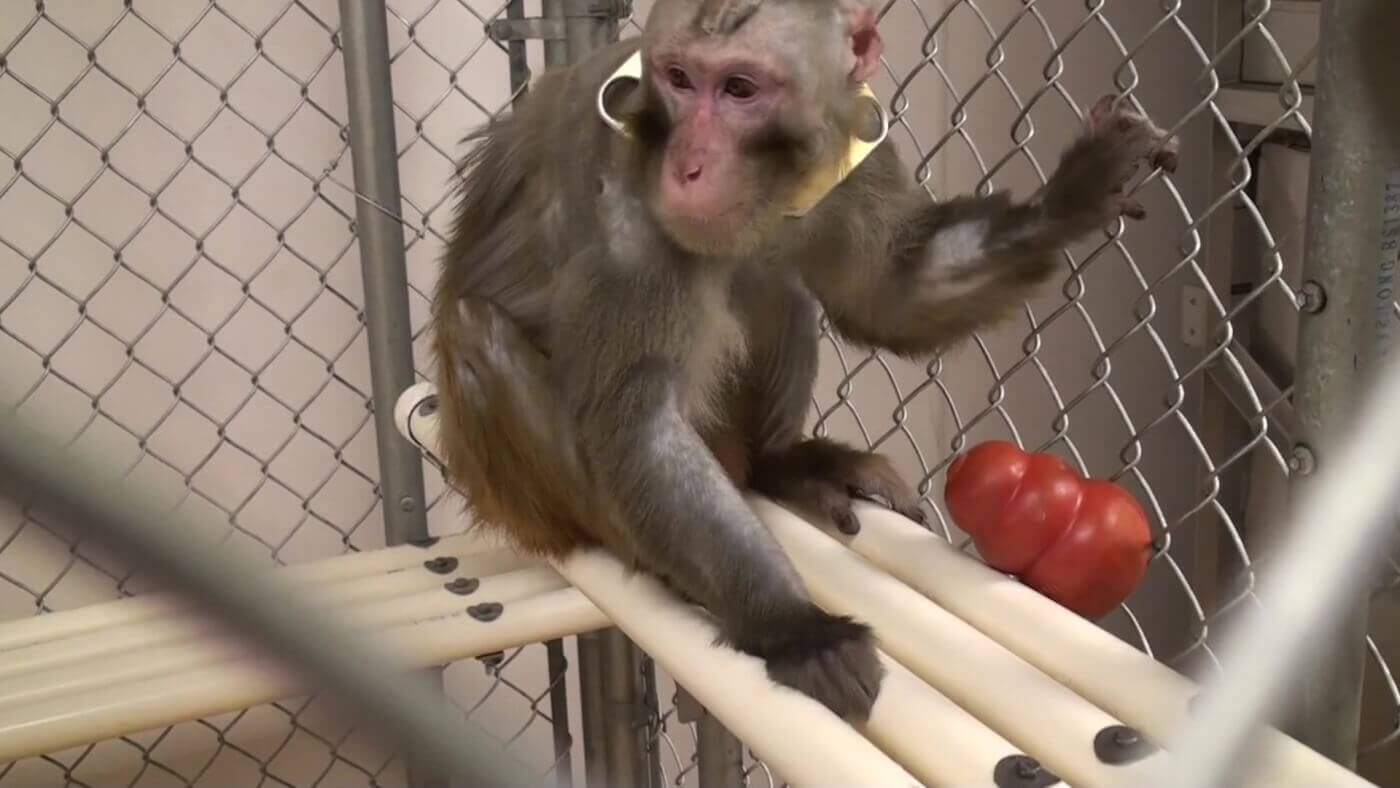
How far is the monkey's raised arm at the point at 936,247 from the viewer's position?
145 cm

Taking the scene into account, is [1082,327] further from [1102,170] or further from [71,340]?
[71,340]

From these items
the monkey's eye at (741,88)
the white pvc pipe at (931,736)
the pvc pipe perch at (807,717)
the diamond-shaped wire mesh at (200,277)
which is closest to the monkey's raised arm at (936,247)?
the monkey's eye at (741,88)

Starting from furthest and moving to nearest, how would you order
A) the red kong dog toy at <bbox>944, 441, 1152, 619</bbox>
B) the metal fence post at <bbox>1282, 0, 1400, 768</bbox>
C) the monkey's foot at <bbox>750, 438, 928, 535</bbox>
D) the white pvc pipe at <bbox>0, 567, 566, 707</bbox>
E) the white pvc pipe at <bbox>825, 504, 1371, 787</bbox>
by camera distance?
1. the monkey's foot at <bbox>750, 438, 928, 535</bbox>
2. the white pvc pipe at <bbox>0, 567, 566, 707</bbox>
3. the red kong dog toy at <bbox>944, 441, 1152, 619</bbox>
4. the white pvc pipe at <bbox>825, 504, 1371, 787</bbox>
5. the metal fence post at <bbox>1282, 0, 1400, 768</bbox>

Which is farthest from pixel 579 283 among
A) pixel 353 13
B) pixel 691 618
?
pixel 353 13

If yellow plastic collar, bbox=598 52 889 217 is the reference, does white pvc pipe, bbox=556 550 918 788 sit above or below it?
below

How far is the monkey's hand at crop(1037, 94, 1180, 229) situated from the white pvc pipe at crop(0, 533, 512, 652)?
95cm

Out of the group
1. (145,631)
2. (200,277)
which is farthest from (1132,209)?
(200,277)

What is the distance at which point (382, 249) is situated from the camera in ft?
6.36

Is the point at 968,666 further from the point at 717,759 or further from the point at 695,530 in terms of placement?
the point at 717,759

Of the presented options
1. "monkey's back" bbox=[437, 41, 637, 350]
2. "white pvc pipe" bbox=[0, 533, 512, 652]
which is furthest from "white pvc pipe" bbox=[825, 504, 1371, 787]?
"white pvc pipe" bbox=[0, 533, 512, 652]

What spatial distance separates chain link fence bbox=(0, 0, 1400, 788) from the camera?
6.63ft

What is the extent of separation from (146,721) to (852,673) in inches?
33.1

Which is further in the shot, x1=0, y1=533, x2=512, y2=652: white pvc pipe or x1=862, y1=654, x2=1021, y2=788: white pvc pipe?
x1=0, y1=533, x2=512, y2=652: white pvc pipe

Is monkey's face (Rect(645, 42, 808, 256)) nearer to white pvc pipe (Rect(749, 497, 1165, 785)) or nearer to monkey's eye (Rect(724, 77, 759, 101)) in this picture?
monkey's eye (Rect(724, 77, 759, 101))
